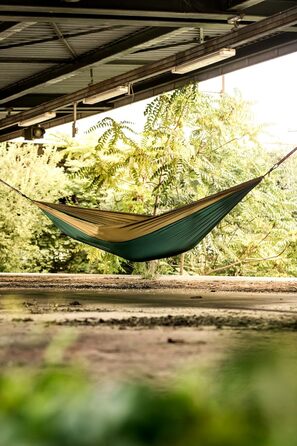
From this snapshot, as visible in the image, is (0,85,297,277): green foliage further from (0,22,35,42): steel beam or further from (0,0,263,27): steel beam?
(0,0,263,27): steel beam

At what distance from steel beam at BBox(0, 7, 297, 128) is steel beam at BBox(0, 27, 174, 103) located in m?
0.33

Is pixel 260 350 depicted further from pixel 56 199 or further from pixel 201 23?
pixel 56 199

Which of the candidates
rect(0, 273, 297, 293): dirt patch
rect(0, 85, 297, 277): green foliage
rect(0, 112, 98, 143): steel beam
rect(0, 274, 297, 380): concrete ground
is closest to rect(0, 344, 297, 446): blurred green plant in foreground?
rect(0, 274, 297, 380): concrete ground

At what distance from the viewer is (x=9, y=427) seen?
465 millimetres

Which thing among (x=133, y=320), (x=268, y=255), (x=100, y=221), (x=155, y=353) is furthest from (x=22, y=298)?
(x=268, y=255)

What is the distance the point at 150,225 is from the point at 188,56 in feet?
4.17

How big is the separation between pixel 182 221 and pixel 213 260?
20.2ft

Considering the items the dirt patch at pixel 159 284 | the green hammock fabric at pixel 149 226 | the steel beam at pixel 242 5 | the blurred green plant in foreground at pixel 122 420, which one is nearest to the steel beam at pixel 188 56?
the steel beam at pixel 242 5

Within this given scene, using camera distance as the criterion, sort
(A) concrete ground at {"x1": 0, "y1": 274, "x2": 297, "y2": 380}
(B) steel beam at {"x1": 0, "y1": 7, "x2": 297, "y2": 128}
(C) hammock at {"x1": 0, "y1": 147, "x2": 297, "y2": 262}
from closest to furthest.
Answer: (A) concrete ground at {"x1": 0, "y1": 274, "x2": 297, "y2": 380}, (B) steel beam at {"x1": 0, "y1": 7, "x2": 297, "y2": 128}, (C) hammock at {"x1": 0, "y1": 147, "x2": 297, "y2": 262}

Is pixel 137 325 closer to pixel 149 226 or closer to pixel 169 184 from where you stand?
pixel 149 226

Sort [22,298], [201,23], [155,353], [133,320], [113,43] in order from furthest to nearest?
[113,43] → [22,298] → [201,23] → [133,320] → [155,353]

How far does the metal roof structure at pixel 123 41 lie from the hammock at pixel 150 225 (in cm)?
95

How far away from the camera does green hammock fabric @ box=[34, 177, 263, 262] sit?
6160 mm

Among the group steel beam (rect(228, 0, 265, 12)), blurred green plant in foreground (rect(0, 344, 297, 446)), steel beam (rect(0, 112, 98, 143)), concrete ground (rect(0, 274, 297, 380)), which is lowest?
concrete ground (rect(0, 274, 297, 380))
